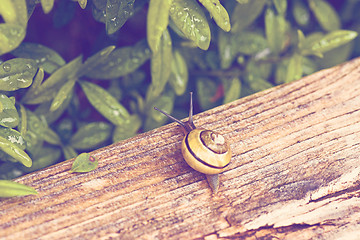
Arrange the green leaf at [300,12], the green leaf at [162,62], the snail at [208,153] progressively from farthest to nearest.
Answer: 1. the green leaf at [300,12]
2. the green leaf at [162,62]
3. the snail at [208,153]

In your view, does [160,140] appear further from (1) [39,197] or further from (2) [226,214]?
(1) [39,197]

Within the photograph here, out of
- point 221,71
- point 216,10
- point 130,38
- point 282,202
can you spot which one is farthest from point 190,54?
point 282,202

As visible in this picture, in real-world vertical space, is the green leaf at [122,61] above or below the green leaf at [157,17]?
below

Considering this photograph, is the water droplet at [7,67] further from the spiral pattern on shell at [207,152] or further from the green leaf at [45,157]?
the spiral pattern on shell at [207,152]

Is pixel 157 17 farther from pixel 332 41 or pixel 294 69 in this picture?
pixel 332 41

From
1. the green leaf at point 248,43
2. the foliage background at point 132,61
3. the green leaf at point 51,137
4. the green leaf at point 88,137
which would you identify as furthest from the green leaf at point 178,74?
the green leaf at point 51,137

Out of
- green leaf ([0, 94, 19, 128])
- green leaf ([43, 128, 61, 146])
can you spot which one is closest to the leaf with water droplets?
green leaf ([43, 128, 61, 146])

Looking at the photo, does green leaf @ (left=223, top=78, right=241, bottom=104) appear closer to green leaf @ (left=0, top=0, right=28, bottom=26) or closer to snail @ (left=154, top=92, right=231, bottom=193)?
snail @ (left=154, top=92, right=231, bottom=193)
